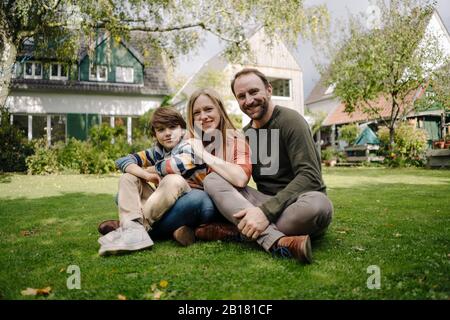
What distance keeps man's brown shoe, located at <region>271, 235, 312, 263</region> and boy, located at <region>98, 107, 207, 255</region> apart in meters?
0.86

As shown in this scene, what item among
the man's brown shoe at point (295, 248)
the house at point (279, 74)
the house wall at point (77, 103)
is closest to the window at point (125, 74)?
the house wall at point (77, 103)

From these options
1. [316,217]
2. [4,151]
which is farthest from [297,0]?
[4,151]

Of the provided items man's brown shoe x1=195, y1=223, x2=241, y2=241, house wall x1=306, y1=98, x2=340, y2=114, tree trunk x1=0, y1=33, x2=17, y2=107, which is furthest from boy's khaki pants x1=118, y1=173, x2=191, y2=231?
house wall x1=306, y1=98, x2=340, y2=114

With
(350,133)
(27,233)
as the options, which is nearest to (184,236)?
(27,233)

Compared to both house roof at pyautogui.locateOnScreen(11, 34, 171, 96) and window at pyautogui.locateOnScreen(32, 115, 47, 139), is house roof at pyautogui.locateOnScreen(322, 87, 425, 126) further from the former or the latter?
window at pyautogui.locateOnScreen(32, 115, 47, 139)

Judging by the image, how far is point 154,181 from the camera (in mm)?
3023

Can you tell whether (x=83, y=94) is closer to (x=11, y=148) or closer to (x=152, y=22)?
(x=11, y=148)

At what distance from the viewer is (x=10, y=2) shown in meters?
10.0

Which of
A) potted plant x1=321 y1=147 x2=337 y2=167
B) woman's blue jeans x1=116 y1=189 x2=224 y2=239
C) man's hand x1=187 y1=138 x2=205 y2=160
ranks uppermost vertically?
man's hand x1=187 y1=138 x2=205 y2=160

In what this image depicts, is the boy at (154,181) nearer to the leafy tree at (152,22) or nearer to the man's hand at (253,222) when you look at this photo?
the man's hand at (253,222)

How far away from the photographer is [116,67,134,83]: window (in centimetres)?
2028

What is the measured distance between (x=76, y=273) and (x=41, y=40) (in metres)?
10.7

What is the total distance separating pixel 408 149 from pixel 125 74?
14.7 m

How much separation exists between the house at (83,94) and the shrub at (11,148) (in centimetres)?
456
